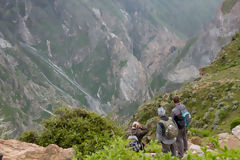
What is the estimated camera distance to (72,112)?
1659 centimetres

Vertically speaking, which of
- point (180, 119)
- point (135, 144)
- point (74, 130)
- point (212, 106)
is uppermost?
point (212, 106)

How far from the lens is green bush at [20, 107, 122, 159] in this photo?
1454cm

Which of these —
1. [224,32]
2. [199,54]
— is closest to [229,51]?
[224,32]

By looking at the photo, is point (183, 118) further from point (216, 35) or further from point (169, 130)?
point (216, 35)

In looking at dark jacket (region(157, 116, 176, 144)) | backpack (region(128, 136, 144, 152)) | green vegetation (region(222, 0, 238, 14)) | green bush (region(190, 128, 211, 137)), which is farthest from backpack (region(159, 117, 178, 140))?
green vegetation (region(222, 0, 238, 14))

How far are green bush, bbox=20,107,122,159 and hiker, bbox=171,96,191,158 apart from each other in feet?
13.3

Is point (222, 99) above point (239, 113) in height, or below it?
above

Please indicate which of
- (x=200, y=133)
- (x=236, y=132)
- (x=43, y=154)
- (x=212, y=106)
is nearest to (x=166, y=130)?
(x=43, y=154)

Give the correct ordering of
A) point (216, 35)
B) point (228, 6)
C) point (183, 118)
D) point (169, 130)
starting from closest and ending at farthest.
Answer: point (169, 130), point (183, 118), point (228, 6), point (216, 35)

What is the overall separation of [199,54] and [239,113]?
18652 centimetres

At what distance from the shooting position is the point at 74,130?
15.0 metres

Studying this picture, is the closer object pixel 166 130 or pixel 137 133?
pixel 166 130

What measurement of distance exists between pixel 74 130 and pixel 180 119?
671 cm

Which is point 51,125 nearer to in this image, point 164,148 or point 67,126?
point 67,126
